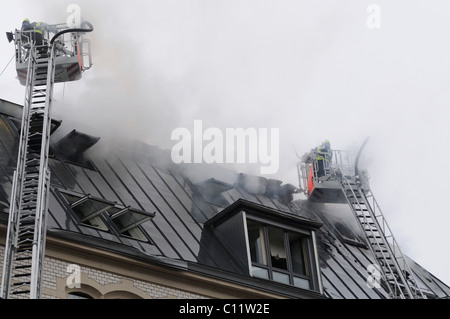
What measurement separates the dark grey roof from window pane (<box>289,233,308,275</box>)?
1.70 ft

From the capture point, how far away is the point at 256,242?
A: 65.7 ft

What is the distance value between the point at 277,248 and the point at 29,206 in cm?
700

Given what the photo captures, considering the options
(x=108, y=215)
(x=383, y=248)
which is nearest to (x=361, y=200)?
(x=383, y=248)

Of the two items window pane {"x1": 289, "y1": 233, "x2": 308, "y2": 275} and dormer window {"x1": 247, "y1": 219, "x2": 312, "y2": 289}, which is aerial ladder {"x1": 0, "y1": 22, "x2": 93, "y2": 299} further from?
window pane {"x1": 289, "y1": 233, "x2": 308, "y2": 275}

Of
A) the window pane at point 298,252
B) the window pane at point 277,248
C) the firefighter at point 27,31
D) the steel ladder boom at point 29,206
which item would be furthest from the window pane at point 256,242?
the firefighter at point 27,31

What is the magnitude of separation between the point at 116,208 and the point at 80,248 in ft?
6.54

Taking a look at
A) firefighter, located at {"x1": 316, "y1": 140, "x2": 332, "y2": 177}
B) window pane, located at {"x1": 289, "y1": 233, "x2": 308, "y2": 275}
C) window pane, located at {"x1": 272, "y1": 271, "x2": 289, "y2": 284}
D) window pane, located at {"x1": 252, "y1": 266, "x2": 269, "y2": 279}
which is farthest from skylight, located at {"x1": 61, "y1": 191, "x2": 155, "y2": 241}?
firefighter, located at {"x1": 316, "y1": 140, "x2": 332, "y2": 177}

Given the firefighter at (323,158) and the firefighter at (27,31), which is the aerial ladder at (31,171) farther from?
the firefighter at (323,158)

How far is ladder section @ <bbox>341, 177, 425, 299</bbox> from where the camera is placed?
21578 mm

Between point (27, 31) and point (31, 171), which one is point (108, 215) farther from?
point (27, 31)

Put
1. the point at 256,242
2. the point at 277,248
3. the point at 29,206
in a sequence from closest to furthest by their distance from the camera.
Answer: the point at 29,206 < the point at 256,242 < the point at 277,248

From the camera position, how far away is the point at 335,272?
22.2 meters

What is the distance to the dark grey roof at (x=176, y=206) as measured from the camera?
17828 mm

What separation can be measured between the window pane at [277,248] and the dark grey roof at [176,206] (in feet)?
1.67
